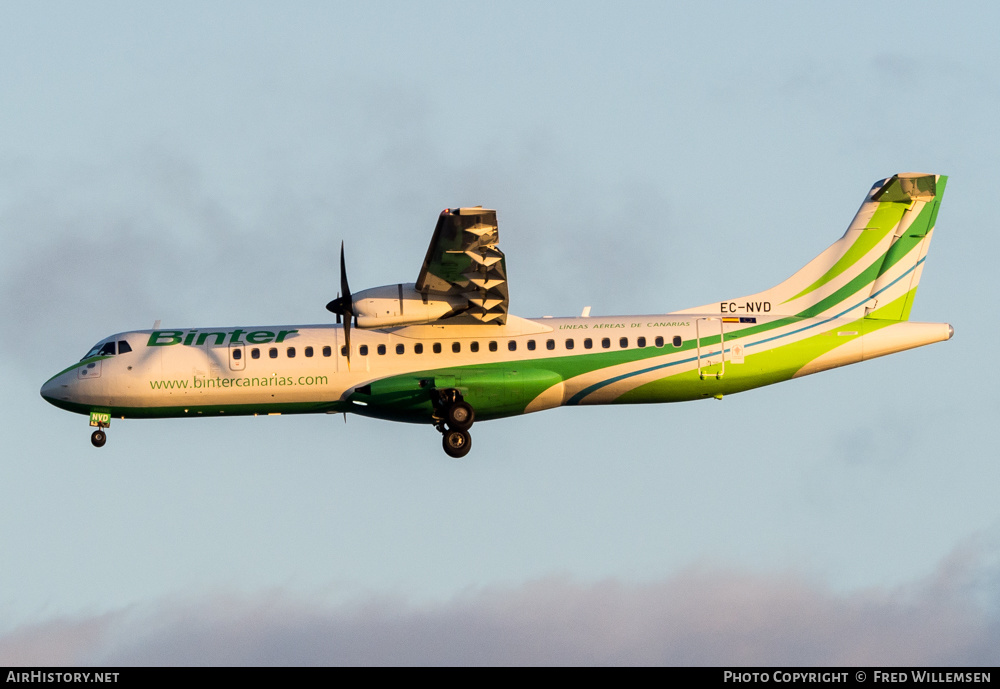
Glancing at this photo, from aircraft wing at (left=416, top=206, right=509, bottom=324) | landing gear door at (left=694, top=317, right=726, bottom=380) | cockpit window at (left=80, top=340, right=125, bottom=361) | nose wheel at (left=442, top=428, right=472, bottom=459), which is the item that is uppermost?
aircraft wing at (left=416, top=206, right=509, bottom=324)

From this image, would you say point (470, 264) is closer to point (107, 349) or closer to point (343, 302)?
point (343, 302)

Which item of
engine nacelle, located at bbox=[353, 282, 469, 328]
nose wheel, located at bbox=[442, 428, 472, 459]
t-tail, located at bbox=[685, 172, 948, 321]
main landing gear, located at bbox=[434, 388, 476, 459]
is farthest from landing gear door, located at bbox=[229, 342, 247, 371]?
t-tail, located at bbox=[685, 172, 948, 321]

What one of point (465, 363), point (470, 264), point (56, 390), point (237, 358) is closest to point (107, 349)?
point (56, 390)

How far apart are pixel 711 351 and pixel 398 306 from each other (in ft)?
24.0

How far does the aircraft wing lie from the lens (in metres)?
26.6

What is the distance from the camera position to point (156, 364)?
3141 cm

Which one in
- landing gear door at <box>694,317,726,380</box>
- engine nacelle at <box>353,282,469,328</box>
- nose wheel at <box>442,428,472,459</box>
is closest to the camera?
engine nacelle at <box>353,282,469,328</box>

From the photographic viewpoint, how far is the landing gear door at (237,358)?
3109 cm

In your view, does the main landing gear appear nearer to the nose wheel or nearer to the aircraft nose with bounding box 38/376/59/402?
the nose wheel

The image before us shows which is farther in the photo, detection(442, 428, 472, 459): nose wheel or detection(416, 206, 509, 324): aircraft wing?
detection(442, 428, 472, 459): nose wheel

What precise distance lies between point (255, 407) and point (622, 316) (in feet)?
28.7

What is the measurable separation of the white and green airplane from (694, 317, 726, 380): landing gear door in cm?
2

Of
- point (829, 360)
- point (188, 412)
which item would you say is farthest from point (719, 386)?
point (188, 412)

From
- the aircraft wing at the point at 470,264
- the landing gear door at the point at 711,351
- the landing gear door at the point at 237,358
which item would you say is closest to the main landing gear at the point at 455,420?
the aircraft wing at the point at 470,264
